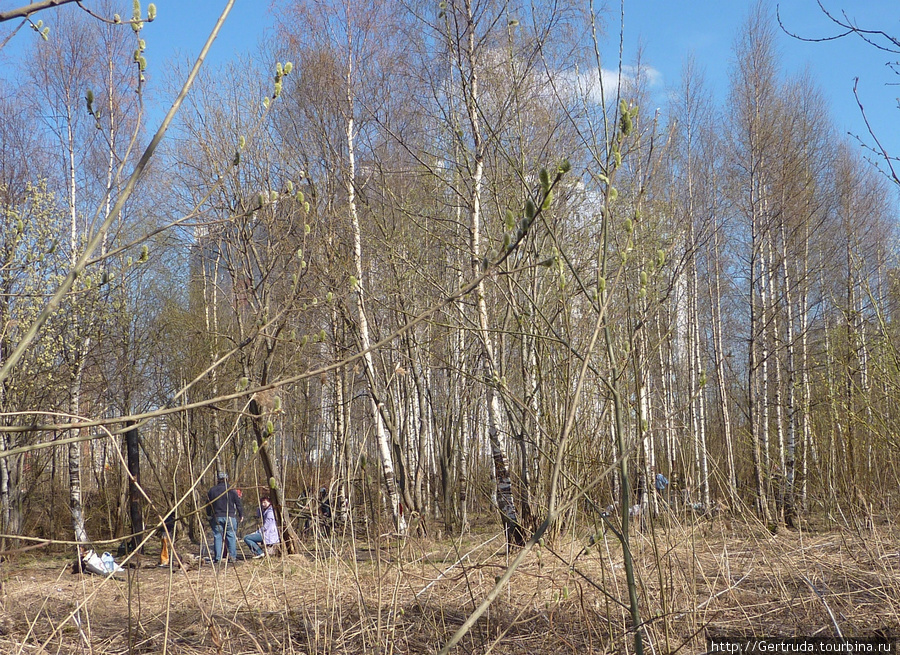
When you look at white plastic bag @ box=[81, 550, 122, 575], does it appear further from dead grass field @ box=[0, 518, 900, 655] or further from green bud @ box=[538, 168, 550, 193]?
green bud @ box=[538, 168, 550, 193]

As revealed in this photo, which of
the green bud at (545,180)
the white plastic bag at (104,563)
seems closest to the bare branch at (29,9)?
the green bud at (545,180)

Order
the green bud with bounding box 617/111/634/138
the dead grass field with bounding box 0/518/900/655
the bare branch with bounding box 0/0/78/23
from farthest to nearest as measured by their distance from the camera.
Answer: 1. the dead grass field with bounding box 0/518/900/655
2. the green bud with bounding box 617/111/634/138
3. the bare branch with bounding box 0/0/78/23

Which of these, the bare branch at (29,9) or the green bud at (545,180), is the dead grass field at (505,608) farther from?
the bare branch at (29,9)

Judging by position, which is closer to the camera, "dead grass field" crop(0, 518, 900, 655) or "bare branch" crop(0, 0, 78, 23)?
"bare branch" crop(0, 0, 78, 23)

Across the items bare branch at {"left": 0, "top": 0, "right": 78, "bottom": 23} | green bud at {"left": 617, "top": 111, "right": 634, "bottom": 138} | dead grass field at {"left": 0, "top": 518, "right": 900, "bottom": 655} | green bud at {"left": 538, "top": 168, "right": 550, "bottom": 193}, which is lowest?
dead grass field at {"left": 0, "top": 518, "right": 900, "bottom": 655}

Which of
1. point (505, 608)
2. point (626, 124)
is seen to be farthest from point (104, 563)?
point (505, 608)

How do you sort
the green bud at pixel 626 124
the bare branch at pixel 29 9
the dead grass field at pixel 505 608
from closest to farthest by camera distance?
the bare branch at pixel 29 9, the green bud at pixel 626 124, the dead grass field at pixel 505 608

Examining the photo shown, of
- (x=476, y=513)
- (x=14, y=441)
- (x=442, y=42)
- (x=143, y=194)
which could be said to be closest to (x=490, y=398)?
(x=442, y=42)

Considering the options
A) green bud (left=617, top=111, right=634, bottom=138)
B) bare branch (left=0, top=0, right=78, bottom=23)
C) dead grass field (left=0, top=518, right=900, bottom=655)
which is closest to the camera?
bare branch (left=0, top=0, right=78, bottom=23)

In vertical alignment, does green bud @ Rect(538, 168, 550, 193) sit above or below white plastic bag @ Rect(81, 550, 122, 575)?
above

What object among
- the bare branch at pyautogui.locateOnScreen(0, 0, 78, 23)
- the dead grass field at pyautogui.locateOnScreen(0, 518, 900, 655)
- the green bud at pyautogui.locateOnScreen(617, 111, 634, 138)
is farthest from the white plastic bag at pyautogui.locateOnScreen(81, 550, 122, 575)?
the green bud at pyautogui.locateOnScreen(617, 111, 634, 138)

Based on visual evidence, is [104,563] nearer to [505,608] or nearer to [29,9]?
[29,9]

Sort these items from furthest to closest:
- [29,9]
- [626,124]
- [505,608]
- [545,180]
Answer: [505,608], [626,124], [545,180], [29,9]

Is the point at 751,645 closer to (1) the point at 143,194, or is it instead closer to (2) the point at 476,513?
(2) the point at 476,513
